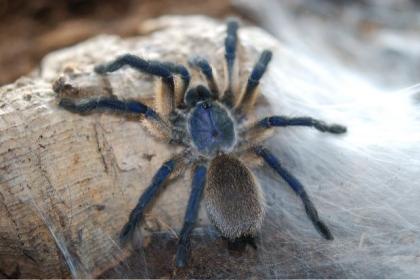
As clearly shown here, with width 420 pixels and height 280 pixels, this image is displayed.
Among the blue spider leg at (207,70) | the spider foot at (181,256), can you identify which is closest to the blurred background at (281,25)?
the blue spider leg at (207,70)

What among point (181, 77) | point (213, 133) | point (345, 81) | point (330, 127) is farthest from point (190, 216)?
point (345, 81)

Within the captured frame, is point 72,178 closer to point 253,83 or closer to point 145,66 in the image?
point 145,66

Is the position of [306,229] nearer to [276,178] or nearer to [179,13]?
[276,178]

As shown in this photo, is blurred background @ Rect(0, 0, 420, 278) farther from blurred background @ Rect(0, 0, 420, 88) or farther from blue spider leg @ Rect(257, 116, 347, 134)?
blue spider leg @ Rect(257, 116, 347, 134)

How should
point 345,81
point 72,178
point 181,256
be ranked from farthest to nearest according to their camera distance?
point 345,81, point 72,178, point 181,256

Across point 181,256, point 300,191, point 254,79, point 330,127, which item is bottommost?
point 181,256

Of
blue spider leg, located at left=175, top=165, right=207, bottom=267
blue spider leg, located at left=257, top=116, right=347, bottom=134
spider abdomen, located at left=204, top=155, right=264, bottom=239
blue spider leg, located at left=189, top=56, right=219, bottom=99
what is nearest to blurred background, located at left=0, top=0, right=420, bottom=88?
blue spider leg, located at left=257, top=116, right=347, bottom=134

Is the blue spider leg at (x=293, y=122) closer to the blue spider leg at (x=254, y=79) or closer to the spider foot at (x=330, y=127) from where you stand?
the spider foot at (x=330, y=127)
